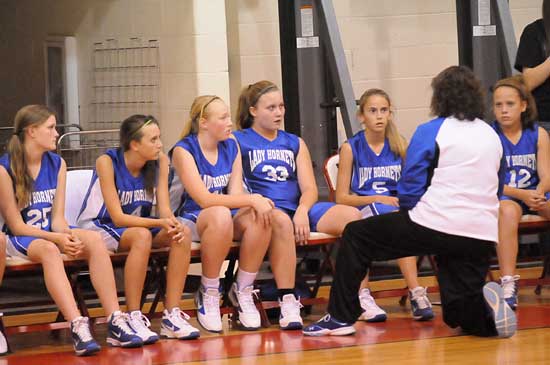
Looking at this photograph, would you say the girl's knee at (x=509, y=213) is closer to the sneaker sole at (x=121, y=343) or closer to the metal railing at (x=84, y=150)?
the sneaker sole at (x=121, y=343)

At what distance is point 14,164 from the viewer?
4.63 m

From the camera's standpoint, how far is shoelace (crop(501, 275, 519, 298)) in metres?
5.03

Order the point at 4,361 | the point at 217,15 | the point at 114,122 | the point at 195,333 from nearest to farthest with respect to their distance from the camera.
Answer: the point at 4,361
the point at 195,333
the point at 217,15
the point at 114,122

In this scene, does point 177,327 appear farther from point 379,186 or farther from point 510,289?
point 510,289

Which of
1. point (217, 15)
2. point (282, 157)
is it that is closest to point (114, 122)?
point (217, 15)

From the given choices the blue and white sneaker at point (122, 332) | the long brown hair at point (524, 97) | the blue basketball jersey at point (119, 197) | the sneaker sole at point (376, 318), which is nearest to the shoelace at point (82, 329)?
the blue and white sneaker at point (122, 332)

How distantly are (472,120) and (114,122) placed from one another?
3.37 meters

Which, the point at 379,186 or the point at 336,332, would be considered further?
the point at 379,186

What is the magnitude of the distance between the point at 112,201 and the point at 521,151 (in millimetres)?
2026

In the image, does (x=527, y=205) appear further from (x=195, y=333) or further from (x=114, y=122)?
(x=114, y=122)

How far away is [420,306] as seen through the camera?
16.1ft

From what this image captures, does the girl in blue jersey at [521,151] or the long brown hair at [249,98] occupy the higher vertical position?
the long brown hair at [249,98]

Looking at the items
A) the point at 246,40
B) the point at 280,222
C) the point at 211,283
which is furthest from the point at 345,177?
the point at 246,40

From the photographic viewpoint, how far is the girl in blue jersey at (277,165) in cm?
500
